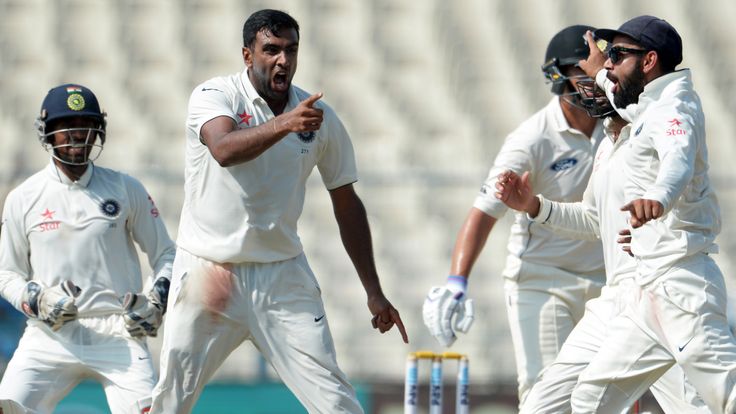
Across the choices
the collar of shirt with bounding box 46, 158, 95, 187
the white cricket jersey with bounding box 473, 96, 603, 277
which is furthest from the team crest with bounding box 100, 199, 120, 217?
the white cricket jersey with bounding box 473, 96, 603, 277

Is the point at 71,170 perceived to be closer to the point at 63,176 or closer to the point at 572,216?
the point at 63,176

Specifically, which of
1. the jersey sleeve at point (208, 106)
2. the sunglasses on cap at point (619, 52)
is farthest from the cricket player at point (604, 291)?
the jersey sleeve at point (208, 106)

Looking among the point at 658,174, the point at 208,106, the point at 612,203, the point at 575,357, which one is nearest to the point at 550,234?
the point at 612,203

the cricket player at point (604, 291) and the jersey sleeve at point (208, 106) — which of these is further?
the cricket player at point (604, 291)

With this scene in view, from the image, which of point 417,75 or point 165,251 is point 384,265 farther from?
point 165,251

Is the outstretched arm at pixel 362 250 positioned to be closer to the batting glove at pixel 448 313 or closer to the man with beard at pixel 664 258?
the batting glove at pixel 448 313

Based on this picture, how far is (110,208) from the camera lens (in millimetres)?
5754

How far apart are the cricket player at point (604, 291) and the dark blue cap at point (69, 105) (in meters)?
1.85

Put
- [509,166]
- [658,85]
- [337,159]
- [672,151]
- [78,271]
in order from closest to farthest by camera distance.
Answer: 1. [672,151]
2. [658,85]
3. [337,159]
4. [78,271]
5. [509,166]

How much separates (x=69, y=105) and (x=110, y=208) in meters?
0.49

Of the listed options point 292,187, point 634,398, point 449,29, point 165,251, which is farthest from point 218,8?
point 634,398

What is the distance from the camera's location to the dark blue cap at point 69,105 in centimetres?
579

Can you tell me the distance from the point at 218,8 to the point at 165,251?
4.86m

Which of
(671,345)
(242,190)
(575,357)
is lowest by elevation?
(575,357)
